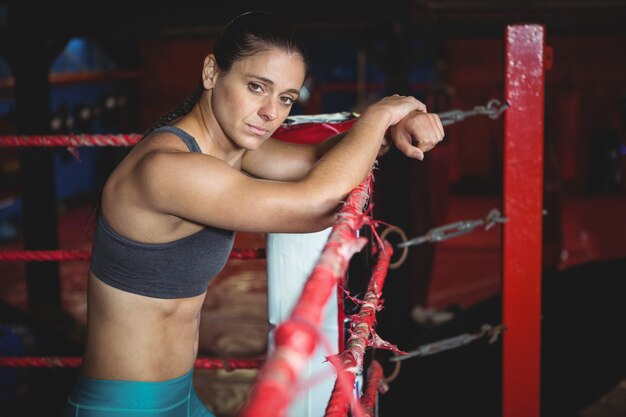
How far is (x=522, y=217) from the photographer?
1.73m

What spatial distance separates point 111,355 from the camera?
1222mm

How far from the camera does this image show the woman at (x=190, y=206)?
1.04 m

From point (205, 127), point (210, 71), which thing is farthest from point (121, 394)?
point (210, 71)

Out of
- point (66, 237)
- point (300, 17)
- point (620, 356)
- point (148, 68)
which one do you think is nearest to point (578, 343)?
point (620, 356)

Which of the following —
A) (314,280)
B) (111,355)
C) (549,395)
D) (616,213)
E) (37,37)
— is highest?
(37,37)

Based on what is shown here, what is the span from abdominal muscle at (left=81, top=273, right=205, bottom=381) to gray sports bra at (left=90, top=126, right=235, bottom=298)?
0.02 m

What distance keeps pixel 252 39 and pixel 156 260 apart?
426 mm

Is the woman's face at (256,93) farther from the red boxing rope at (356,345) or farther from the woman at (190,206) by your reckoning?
the red boxing rope at (356,345)

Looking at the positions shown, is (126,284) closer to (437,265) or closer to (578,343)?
(578,343)

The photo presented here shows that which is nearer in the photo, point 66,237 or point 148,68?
point 66,237

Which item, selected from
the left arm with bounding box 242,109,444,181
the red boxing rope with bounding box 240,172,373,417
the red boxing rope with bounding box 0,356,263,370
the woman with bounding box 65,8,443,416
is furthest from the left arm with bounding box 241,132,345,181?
the red boxing rope with bounding box 240,172,373,417

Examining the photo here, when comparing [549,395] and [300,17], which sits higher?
[300,17]

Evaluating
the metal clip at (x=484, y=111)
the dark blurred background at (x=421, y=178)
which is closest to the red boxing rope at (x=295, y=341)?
the dark blurred background at (x=421, y=178)

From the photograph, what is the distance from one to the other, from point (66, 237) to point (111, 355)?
584 cm
